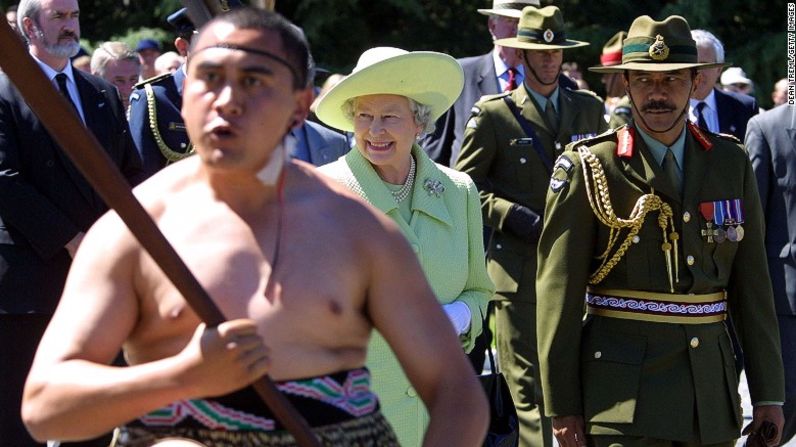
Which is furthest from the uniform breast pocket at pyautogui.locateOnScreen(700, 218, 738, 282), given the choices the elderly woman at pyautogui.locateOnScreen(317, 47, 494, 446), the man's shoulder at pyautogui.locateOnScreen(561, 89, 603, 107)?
the man's shoulder at pyautogui.locateOnScreen(561, 89, 603, 107)

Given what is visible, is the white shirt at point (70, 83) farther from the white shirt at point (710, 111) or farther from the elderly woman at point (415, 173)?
the white shirt at point (710, 111)

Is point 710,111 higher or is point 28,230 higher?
point 28,230

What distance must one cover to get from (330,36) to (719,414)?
14.7 meters

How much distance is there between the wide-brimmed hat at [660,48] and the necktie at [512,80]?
137 inches

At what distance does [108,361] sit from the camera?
277 centimetres

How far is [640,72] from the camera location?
217 inches

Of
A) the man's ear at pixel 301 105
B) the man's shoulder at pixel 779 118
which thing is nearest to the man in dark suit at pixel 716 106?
the man's shoulder at pixel 779 118

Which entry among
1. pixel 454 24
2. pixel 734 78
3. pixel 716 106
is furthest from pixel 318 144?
pixel 454 24

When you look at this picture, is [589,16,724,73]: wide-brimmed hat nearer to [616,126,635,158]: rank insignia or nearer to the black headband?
[616,126,635,158]: rank insignia

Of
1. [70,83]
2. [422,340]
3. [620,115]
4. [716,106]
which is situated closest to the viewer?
[422,340]

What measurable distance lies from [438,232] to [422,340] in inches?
91.0

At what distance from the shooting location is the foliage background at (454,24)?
18812 mm

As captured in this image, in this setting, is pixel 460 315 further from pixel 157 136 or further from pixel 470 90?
pixel 470 90

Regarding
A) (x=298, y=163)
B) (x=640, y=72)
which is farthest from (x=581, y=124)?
(x=298, y=163)
